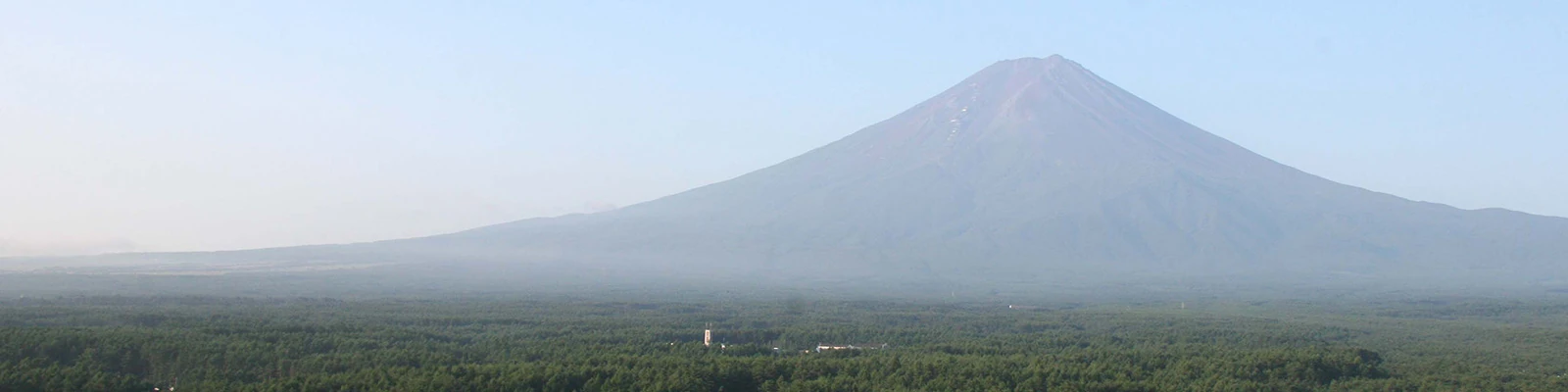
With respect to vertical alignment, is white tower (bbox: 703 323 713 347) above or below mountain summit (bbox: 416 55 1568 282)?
below

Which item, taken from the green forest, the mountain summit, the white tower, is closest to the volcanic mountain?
the mountain summit

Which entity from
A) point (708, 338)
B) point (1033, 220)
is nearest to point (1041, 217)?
point (1033, 220)

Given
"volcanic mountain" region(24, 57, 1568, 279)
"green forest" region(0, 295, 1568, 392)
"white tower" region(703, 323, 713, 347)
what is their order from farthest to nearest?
"volcanic mountain" region(24, 57, 1568, 279)
"white tower" region(703, 323, 713, 347)
"green forest" region(0, 295, 1568, 392)

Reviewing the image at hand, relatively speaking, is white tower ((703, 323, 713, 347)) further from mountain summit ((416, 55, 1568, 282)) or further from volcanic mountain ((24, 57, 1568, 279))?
mountain summit ((416, 55, 1568, 282))

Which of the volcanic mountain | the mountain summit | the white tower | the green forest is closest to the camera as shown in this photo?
the green forest

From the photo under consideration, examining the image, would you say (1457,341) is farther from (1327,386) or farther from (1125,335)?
(1327,386)

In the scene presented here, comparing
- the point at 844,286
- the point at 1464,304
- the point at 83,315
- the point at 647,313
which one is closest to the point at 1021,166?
the point at 844,286
